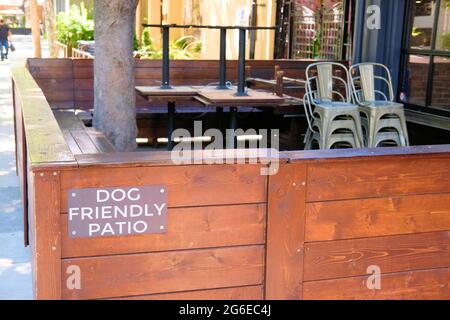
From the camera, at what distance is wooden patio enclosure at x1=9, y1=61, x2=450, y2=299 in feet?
7.33

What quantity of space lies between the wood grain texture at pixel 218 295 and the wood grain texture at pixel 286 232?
55 mm

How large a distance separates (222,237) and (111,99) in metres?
1.79

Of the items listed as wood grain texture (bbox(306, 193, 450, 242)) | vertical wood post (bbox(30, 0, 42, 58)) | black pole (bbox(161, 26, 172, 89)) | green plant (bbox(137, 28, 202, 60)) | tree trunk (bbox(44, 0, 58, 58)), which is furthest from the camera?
vertical wood post (bbox(30, 0, 42, 58))

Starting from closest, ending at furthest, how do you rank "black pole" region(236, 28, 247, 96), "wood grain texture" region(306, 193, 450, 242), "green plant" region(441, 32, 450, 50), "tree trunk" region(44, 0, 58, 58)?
1. "wood grain texture" region(306, 193, 450, 242)
2. "black pole" region(236, 28, 247, 96)
3. "green plant" region(441, 32, 450, 50)
4. "tree trunk" region(44, 0, 58, 58)

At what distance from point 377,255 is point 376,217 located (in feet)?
0.56

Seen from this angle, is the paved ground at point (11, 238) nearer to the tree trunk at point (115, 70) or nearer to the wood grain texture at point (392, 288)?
the tree trunk at point (115, 70)

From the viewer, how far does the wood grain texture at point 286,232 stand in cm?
245

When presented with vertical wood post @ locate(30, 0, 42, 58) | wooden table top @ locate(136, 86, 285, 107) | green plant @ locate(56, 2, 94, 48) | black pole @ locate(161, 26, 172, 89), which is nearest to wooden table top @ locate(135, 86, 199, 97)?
wooden table top @ locate(136, 86, 285, 107)

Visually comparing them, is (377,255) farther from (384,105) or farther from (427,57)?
(427,57)

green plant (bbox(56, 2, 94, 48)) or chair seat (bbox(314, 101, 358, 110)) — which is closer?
chair seat (bbox(314, 101, 358, 110))

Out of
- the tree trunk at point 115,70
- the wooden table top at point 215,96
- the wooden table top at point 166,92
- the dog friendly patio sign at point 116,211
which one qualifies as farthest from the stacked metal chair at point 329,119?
the dog friendly patio sign at point 116,211

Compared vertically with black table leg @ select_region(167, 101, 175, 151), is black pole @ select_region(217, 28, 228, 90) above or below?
above

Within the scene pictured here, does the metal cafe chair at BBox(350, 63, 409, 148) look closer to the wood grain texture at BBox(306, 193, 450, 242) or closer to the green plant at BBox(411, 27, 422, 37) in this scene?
the green plant at BBox(411, 27, 422, 37)
